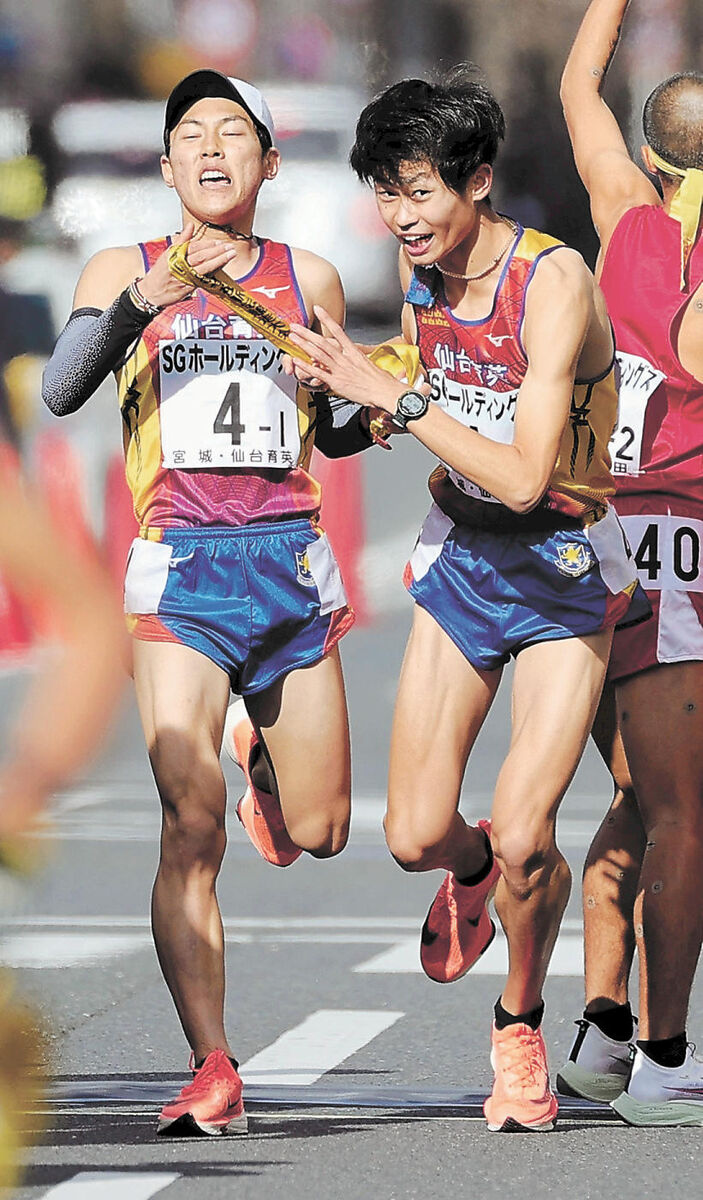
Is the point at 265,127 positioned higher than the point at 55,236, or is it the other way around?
the point at 55,236

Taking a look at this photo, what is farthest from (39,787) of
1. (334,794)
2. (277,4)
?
(277,4)

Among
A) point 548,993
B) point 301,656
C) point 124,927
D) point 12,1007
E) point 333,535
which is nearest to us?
point 12,1007

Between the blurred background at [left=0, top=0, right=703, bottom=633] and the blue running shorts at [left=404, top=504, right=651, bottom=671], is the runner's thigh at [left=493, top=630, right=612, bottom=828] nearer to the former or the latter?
the blue running shorts at [left=404, top=504, right=651, bottom=671]

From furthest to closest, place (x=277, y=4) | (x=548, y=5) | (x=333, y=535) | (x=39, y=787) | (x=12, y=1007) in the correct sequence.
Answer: (x=277, y=4)
(x=548, y=5)
(x=333, y=535)
(x=39, y=787)
(x=12, y=1007)

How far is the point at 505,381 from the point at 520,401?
0.46 feet

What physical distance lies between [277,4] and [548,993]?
39.5ft

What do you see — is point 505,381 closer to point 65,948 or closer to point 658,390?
point 658,390

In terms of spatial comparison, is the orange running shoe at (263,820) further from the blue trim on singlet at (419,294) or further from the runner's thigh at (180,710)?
the blue trim on singlet at (419,294)

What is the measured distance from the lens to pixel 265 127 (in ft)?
17.5

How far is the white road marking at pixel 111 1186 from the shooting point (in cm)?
450

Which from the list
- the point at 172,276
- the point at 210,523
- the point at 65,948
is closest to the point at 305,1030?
the point at 65,948

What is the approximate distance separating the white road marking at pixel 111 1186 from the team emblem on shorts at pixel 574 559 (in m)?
1.37

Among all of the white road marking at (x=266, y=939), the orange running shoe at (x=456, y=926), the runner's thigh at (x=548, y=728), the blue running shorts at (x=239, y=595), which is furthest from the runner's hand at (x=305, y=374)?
the white road marking at (x=266, y=939)

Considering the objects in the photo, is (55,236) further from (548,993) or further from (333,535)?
(548,993)
